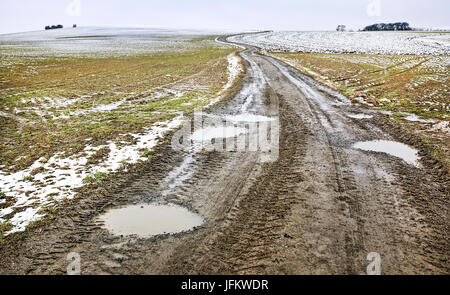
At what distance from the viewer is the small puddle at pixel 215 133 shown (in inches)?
350

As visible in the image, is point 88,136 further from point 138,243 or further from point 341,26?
point 341,26

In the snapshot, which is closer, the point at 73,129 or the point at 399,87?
the point at 73,129

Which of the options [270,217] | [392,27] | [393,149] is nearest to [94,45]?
[393,149]

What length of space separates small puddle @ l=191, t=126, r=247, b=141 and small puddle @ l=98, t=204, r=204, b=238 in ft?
12.3

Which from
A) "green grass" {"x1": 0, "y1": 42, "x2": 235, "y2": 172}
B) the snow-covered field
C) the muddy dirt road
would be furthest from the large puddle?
the snow-covered field

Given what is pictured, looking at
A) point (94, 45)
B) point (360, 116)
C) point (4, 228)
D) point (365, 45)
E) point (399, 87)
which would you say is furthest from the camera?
point (94, 45)

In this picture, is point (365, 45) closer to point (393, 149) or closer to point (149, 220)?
point (393, 149)

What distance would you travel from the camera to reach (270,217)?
4.92 metres

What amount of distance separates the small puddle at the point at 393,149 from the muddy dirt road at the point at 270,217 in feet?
0.72

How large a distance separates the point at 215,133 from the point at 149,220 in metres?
4.69

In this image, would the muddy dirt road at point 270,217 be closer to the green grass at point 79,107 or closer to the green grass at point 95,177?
the green grass at point 95,177

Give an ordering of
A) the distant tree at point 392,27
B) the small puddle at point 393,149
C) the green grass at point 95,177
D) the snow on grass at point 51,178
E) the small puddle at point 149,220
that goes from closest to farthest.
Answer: the small puddle at point 149,220, the snow on grass at point 51,178, the green grass at point 95,177, the small puddle at point 393,149, the distant tree at point 392,27

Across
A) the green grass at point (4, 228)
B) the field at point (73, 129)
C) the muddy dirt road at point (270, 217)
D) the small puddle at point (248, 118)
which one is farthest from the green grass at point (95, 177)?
the small puddle at point (248, 118)

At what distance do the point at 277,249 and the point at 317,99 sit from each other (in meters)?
11.0
